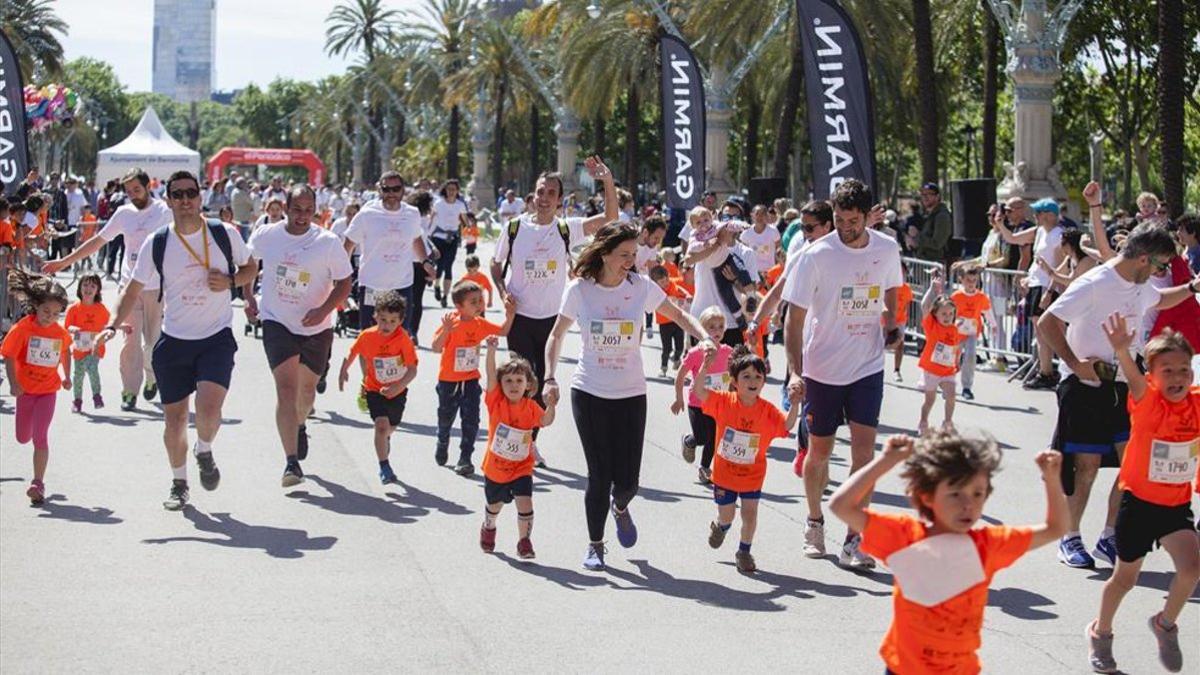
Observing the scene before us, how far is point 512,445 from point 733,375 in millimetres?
1176

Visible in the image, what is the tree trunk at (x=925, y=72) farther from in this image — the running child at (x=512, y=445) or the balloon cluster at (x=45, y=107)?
the balloon cluster at (x=45, y=107)

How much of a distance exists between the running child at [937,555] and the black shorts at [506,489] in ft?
12.8

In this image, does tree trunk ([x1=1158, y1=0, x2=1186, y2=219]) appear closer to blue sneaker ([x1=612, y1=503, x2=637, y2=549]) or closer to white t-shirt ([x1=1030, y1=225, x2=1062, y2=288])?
white t-shirt ([x1=1030, y1=225, x2=1062, y2=288])

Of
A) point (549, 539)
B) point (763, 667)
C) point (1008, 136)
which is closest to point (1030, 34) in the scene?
point (549, 539)

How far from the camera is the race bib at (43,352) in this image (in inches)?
408

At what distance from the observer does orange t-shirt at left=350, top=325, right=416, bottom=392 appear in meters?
11.1

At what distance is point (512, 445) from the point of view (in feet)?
28.7

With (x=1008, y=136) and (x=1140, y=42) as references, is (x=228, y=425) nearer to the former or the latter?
(x=1140, y=42)

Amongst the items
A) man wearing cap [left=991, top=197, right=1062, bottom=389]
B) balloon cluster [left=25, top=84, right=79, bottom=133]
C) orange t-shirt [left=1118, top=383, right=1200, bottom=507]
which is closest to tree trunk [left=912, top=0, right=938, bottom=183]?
man wearing cap [left=991, top=197, right=1062, bottom=389]

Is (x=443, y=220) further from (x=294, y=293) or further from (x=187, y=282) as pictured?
(x=187, y=282)

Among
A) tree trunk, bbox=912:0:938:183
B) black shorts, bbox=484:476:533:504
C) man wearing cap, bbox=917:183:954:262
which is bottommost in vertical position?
black shorts, bbox=484:476:533:504

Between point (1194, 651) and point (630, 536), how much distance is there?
110 inches

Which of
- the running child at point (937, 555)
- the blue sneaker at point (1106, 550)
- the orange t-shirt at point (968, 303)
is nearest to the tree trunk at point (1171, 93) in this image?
the orange t-shirt at point (968, 303)

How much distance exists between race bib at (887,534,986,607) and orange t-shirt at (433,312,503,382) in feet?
21.6
